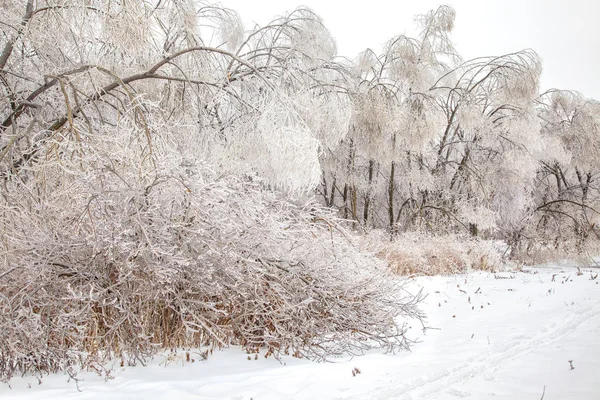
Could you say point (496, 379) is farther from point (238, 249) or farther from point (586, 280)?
point (586, 280)

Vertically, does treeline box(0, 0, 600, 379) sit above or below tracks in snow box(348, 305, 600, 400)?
above

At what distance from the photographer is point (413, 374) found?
3.69 metres

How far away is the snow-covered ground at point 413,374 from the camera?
3264mm

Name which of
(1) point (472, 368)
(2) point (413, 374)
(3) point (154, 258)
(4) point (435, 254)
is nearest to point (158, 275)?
(3) point (154, 258)

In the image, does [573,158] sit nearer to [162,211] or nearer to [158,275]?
[162,211]

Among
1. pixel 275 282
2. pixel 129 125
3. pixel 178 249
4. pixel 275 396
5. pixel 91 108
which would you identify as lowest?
pixel 275 396

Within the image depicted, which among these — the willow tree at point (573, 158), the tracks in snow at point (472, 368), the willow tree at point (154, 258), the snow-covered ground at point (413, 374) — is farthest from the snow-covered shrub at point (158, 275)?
the willow tree at point (573, 158)

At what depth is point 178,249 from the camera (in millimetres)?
4152

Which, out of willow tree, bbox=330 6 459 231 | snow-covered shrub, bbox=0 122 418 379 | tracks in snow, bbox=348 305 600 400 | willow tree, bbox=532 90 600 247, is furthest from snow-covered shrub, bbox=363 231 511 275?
willow tree, bbox=532 90 600 247

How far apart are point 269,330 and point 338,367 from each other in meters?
0.70

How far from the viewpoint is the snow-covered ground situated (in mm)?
3264

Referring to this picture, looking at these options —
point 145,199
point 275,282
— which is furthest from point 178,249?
point 275,282

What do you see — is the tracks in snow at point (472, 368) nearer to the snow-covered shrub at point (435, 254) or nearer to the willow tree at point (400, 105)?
the snow-covered shrub at point (435, 254)

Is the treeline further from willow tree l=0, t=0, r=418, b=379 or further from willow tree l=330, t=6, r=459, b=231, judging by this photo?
willow tree l=330, t=6, r=459, b=231
